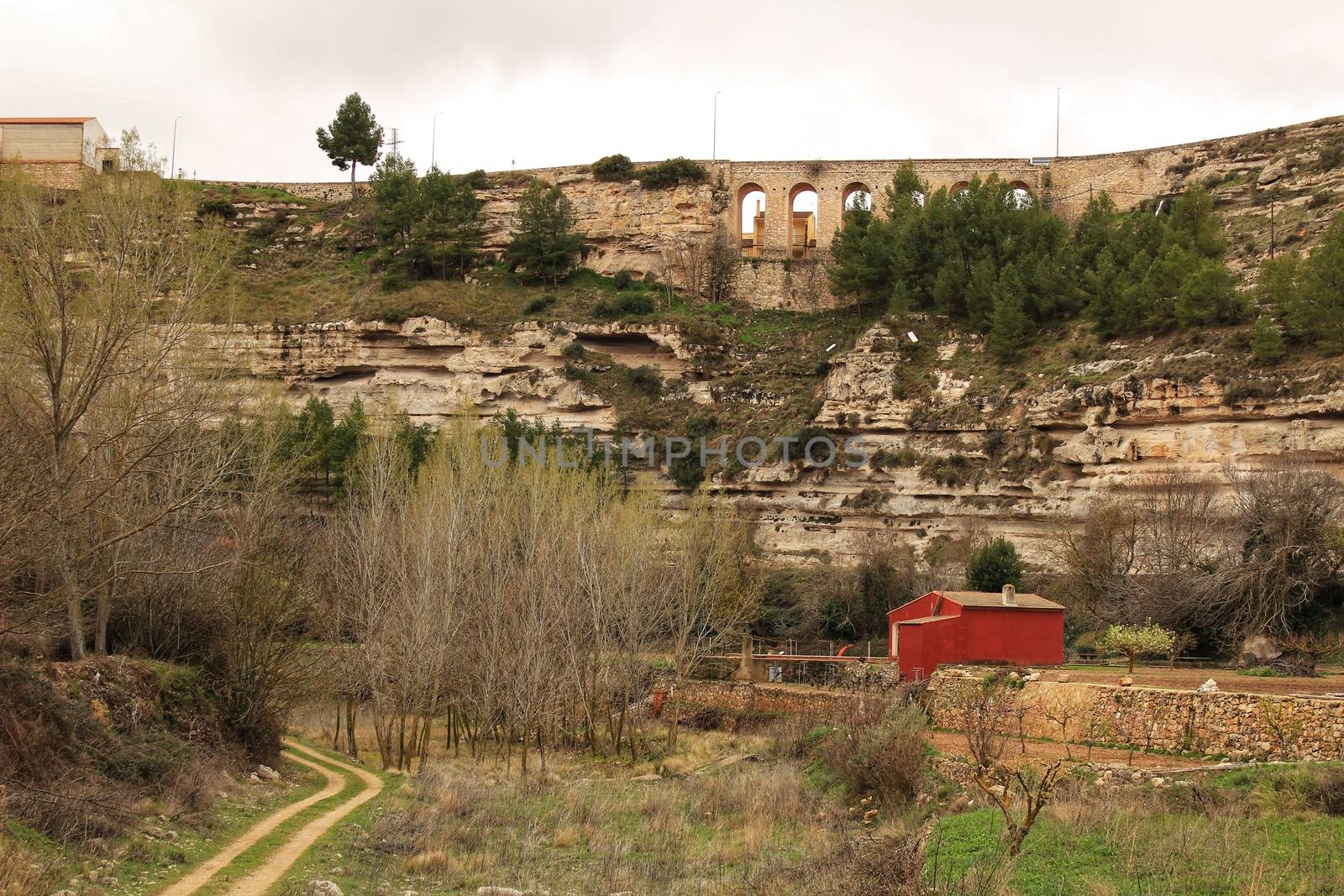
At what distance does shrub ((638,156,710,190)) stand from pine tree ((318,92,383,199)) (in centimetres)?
1495

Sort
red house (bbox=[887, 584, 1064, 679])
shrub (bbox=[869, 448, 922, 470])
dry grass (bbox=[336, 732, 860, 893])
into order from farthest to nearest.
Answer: shrub (bbox=[869, 448, 922, 470]), red house (bbox=[887, 584, 1064, 679]), dry grass (bbox=[336, 732, 860, 893])

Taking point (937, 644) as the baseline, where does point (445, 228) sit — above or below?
above

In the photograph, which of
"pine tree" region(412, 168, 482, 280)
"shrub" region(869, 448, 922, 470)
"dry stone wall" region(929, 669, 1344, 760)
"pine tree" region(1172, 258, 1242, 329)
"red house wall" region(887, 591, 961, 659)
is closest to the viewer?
"dry stone wall" region(929, 669, 1344, 760)

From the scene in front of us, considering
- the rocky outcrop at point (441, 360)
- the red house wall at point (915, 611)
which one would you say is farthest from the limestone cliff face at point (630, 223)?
the red house wall at point (915, 611)

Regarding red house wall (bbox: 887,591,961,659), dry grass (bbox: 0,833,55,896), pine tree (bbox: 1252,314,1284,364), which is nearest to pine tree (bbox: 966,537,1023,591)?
red house wall (bbox: 887,591,961,659)

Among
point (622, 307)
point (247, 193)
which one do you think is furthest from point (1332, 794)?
point (247, 193)

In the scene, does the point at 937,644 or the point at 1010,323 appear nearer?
the point at 937,644

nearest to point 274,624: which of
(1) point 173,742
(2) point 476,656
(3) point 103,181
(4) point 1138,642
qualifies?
(1) point 173,742

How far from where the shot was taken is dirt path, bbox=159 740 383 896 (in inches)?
488

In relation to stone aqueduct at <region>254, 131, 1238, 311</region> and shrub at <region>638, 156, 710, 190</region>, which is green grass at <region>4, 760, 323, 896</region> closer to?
stone aqueduct at <region>254, 131, 1238, 311</region>

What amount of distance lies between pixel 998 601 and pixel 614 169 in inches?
1438

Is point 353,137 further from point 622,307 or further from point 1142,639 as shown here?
point 1142,639

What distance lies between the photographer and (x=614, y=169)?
59219mm

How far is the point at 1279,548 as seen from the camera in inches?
1024
